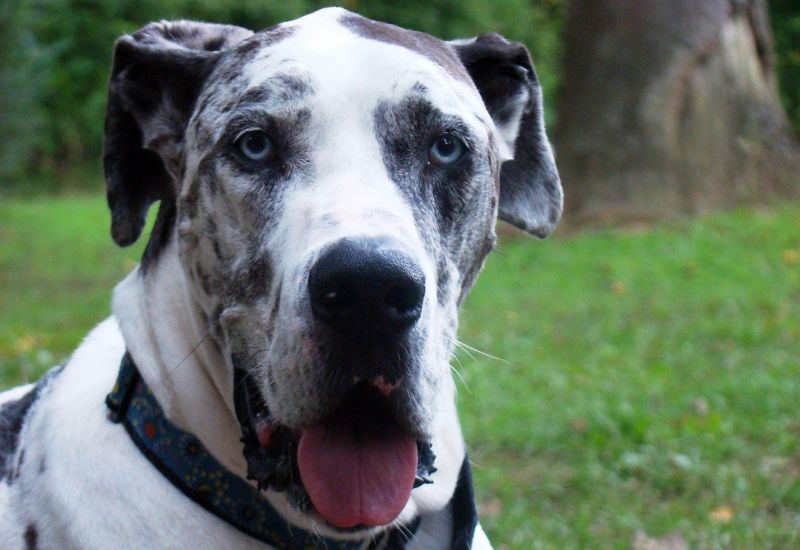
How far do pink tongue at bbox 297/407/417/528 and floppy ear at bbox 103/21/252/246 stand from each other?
907 millimetres

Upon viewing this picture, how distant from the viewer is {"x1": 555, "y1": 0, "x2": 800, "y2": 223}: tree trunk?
1242cm

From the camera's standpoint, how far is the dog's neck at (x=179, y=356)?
105 inches

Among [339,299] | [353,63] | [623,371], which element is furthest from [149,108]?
[623,371]

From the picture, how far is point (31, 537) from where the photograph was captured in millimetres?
2697

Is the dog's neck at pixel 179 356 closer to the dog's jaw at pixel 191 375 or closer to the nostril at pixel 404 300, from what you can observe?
the dog's jaw at pixel 191 375

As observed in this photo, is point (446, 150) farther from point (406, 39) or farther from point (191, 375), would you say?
point (191, 375)

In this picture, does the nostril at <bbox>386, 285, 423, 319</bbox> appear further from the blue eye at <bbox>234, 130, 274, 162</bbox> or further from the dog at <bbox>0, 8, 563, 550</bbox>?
the blue eye at <bbox>234, 130, 274, 162</bbox>

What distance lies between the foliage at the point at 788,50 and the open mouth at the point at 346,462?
22318 mm

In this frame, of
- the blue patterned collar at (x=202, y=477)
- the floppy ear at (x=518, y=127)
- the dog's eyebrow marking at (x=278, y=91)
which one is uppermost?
the dog's eyebrow marking at (x=278, y=91)

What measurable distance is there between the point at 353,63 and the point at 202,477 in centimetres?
104

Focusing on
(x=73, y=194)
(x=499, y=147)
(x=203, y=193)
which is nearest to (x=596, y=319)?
(x=499, y=147)

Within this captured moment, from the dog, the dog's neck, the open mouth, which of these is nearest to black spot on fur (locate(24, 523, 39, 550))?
the dog

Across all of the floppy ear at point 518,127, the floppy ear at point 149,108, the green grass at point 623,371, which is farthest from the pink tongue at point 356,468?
the floppy ear at point 518,127

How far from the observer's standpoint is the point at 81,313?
928 cm
